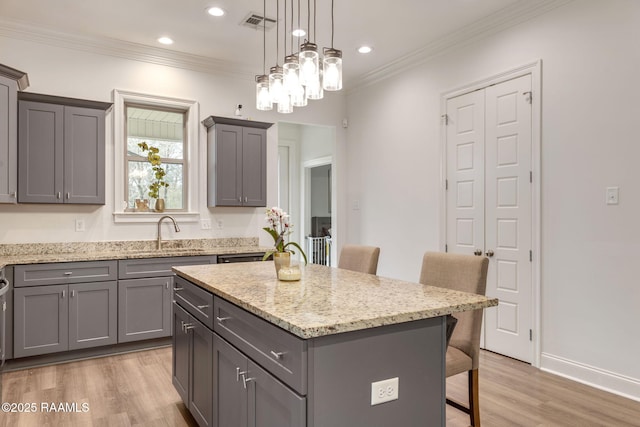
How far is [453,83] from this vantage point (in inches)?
163

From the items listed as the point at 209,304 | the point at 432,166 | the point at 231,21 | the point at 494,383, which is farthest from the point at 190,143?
the point at 494,383

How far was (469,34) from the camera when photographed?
3945 mm

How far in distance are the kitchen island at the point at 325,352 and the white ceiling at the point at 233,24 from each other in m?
2.56

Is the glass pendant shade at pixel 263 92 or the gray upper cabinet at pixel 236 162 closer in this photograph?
the glass pendant shade at pixel 263 92

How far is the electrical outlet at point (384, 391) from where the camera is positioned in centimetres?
141

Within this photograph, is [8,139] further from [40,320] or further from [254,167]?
[254,167]

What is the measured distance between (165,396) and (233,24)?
312 cm

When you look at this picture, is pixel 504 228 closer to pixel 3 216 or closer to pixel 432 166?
pixel 432 166

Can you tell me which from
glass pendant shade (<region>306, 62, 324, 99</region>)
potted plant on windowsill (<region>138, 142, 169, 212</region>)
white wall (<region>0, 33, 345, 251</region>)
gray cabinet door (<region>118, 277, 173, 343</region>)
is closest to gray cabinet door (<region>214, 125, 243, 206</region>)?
white wall (<region>0, 33, 345, 251</region>)

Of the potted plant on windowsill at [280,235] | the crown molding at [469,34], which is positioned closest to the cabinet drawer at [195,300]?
the potted plant on windowsill at [280,235]

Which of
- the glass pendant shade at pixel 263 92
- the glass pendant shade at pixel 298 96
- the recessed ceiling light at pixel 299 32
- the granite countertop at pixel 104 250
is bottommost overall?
the granite countertop at pixel 104 250

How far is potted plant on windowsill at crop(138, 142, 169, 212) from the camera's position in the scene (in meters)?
4.44

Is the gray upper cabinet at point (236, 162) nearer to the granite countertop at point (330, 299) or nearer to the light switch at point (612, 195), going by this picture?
the granite countertop at point (330, 299)

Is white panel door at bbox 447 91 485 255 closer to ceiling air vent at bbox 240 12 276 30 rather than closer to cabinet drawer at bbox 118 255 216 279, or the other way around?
ceiling air vent at bbox 240 12 276 30
